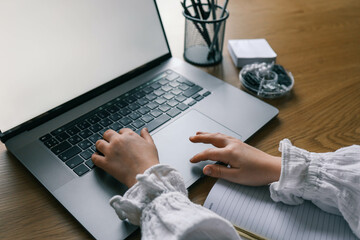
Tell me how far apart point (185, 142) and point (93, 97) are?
0.24m

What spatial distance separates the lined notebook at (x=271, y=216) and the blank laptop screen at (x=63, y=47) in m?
0.37

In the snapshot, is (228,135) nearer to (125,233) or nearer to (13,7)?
(125,233)

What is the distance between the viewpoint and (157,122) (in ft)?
2.18

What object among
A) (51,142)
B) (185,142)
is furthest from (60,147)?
(185,142)

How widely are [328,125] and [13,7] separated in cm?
67

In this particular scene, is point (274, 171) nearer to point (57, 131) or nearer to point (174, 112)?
point (174, 112)

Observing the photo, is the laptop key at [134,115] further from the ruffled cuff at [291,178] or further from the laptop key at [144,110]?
the ruffled cuff at [291,178]

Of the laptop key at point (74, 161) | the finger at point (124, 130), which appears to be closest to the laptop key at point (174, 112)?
the finger at point (124, 130)

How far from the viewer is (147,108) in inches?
27.4

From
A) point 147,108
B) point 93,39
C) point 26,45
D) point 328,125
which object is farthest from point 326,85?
point 26,45

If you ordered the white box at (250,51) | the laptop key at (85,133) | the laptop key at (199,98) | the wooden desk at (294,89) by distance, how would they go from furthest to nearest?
the white box at (250,51) < the laptop key at (199,98) < the laptop key at (85,133) < the wooden desk at (294,89)

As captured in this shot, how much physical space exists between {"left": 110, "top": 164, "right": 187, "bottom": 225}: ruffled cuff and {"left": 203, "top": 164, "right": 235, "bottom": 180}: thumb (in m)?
0.08

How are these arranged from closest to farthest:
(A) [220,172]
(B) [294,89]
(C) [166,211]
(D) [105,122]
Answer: (C) [166,211], (A) [220,172], (D) [105,122], (B) [294,89]

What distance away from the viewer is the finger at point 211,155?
57 cm
